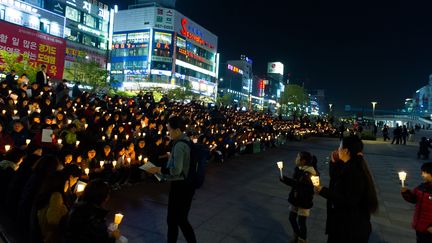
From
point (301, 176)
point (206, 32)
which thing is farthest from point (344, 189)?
point (206, 32)

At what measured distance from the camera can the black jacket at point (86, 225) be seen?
2965 millimetres

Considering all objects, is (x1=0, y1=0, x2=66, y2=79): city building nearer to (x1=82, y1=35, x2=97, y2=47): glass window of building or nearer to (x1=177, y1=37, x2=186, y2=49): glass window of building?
(x1=82, y1=35, x2=97, y2=47): glass window of building

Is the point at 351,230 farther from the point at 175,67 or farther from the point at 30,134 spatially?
the point at 175,67

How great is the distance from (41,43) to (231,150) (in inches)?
918

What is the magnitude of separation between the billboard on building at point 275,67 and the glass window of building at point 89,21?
107 metres

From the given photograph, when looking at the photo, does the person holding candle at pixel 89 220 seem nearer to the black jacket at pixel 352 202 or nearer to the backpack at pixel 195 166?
the backpack at pixel 195 166

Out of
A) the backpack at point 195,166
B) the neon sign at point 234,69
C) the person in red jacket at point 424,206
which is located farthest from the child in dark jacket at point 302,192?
the neon sign at point 234,69

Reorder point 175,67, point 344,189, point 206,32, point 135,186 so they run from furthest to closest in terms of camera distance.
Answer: point 206,32 → point 175,67 → point 135,186 → point 344,189

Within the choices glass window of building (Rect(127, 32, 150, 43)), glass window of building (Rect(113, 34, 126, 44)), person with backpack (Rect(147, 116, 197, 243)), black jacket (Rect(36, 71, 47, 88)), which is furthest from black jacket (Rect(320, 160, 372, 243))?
glass window of building (Rect(113, 34, 126, 44))

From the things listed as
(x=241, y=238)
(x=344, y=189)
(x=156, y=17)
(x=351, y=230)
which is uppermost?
(x=156, y=17)

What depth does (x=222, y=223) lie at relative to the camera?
20.6 ft

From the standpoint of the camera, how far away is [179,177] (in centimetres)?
407

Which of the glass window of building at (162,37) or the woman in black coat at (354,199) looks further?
the glass window of building at (162,37)

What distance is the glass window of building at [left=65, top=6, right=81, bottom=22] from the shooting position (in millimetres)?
45694
